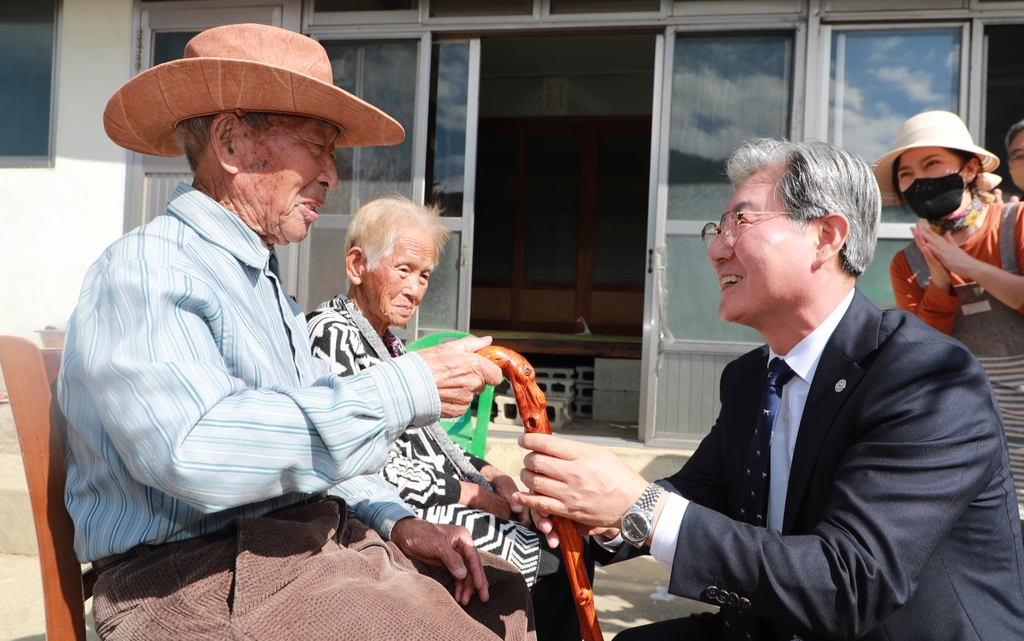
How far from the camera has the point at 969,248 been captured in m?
3.04

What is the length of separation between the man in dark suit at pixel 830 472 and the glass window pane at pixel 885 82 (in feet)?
11.6

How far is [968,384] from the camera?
1.43 meters

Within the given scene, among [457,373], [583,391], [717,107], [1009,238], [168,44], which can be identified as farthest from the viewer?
[583,391]

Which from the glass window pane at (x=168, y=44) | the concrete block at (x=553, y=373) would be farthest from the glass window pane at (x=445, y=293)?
the glass window pane at (x=168, y=44)

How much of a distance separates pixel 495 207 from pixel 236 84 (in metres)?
8.43

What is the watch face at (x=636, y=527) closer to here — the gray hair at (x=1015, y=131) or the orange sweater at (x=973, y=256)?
the orange sweater at (x=973, y=256)

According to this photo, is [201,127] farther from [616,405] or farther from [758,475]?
[616,405]

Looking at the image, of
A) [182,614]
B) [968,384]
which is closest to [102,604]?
[182,614]

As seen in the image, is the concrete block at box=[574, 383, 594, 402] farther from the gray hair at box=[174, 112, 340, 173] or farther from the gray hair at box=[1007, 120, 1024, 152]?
the gray hair at box=[174, 112, 340, 173]

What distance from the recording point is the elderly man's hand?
142 cm

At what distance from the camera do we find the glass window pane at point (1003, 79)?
182 inches

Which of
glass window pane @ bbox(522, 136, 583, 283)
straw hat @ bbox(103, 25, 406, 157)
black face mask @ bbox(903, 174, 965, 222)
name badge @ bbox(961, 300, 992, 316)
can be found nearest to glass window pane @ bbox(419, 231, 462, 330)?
black face mask @ bbox(903, 174, 965, 222)

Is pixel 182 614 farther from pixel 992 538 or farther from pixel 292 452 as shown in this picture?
pixel 992 538

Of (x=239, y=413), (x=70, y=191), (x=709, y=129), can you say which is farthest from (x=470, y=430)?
(x=70, y=191)
